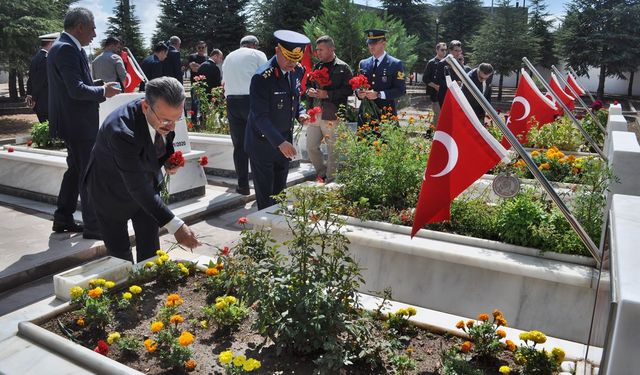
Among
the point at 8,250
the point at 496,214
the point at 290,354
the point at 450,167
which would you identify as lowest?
the point at 8,250

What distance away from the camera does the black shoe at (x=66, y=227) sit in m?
5.29

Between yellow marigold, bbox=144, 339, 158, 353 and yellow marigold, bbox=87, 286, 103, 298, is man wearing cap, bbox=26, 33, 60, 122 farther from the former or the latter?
yellow marigold, bbox=144, 339, 158, 353

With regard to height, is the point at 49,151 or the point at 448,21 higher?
the point at 448,21

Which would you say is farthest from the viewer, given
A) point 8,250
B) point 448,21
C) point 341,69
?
point 448,21

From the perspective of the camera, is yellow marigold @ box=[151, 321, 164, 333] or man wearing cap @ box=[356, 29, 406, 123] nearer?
yellow marigold @ box=[151, 321, 164, 333]

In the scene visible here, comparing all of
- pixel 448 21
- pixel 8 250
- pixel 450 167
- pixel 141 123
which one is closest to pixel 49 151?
pixel 8 250

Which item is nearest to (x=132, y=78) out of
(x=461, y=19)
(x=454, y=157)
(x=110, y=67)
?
(x=110, y=67)

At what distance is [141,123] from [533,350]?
2.44m

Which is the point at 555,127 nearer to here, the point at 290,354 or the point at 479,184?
the point at 479,184

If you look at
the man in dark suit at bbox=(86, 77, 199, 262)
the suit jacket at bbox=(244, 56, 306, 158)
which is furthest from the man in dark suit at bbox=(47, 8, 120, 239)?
the suit jacket at bbox=(244, 56, 306, 158)

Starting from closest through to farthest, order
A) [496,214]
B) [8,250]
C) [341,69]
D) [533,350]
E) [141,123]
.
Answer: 1. [533,350]
2. [141,123]
3. [496,214]
4. [8,250]
5. [341,69]

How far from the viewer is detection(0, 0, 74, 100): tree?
13.8 metres

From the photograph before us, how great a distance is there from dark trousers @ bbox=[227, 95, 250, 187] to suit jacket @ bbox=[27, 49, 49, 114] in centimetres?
299

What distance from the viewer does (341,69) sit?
22.0ft
